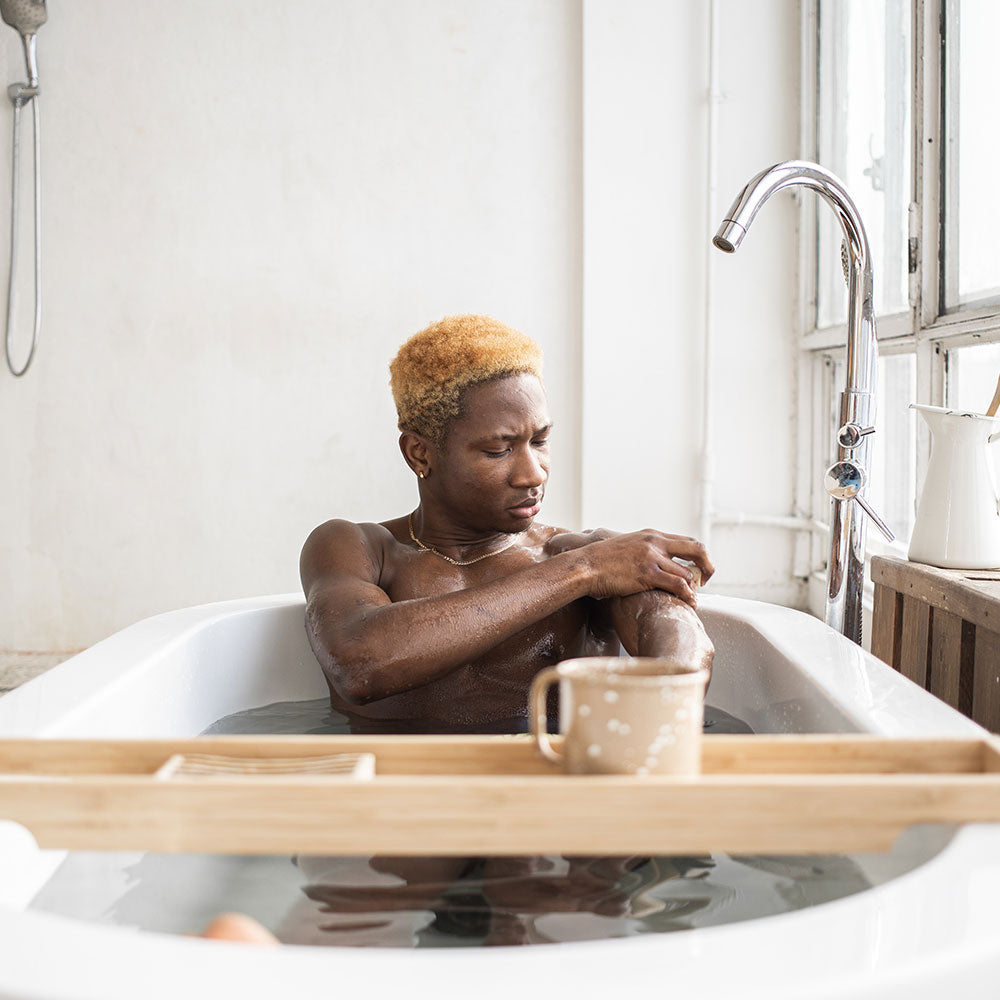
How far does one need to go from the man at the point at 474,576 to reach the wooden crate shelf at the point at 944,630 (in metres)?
0.33

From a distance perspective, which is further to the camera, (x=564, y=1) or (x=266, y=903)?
(x=564, y=1)

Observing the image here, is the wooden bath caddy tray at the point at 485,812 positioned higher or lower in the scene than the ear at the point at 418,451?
lower

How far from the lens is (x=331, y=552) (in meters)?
1.50

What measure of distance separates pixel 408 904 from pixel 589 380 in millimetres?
2484

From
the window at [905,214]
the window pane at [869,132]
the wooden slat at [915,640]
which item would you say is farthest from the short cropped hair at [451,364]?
the window pane at [869,132]

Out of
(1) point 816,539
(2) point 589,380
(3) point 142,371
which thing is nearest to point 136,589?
(3) point 142,371

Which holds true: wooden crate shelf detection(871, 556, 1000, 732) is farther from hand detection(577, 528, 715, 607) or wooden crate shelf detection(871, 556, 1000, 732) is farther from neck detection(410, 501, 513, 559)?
neck detection(410, 501, 513, 559)

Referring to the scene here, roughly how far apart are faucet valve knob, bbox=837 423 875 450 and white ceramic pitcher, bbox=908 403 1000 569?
105 mm

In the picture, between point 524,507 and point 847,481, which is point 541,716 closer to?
point 524,507

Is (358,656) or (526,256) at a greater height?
(526,256)

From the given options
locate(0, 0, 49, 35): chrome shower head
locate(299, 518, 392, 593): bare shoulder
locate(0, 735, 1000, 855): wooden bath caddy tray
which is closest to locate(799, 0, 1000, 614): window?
locate(299, 518, 392, 593): bare shoulder

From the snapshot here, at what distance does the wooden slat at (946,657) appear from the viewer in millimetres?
1408

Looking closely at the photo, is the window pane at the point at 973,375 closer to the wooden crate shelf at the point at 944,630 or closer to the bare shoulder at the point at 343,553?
the wooden crate shelf at the point at 944,630

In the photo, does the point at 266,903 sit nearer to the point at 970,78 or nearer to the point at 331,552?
the point at 331,552
